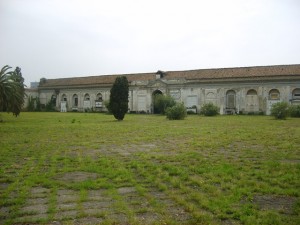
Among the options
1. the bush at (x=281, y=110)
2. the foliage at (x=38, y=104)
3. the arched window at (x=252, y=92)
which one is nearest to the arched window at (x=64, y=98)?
the foliage at (x=38, y=104)

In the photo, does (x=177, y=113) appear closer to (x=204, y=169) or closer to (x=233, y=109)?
(x=233, y=109)

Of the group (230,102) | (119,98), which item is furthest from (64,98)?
(119,98)

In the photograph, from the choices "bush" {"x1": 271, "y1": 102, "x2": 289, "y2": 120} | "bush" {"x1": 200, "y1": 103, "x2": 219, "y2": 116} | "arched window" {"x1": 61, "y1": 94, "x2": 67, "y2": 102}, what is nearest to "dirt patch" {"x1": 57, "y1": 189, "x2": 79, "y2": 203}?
"bush" {"x1": 271, "y1": 102, "x2": 289, "y2": 120}

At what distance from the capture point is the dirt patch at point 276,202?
4059 mm

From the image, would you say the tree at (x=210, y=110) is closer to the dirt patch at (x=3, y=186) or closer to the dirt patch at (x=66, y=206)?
the dirt patch at (x=3, y=186)

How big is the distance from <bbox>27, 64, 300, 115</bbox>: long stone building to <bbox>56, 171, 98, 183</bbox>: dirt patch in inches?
1217

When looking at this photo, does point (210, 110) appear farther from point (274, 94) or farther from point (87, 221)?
point (87, 221)

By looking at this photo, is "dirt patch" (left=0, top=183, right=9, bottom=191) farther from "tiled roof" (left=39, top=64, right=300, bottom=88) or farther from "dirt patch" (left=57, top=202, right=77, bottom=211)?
"tiled roof" (left=39, top=64, right=300, bottom=88)

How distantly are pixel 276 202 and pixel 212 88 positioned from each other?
108 feet

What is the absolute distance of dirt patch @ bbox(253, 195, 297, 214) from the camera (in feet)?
13.3

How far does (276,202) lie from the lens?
432 cm

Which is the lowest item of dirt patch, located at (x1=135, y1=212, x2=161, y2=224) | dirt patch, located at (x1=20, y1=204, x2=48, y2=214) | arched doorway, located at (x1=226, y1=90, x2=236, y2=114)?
dirt patch, located at (x1=135, y1=212, x2=161, y2=224)

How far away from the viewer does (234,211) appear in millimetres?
3930

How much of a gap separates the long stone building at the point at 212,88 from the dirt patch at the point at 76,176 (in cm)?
3092
